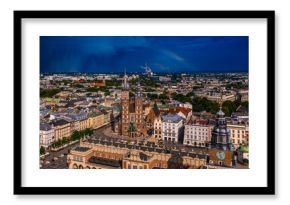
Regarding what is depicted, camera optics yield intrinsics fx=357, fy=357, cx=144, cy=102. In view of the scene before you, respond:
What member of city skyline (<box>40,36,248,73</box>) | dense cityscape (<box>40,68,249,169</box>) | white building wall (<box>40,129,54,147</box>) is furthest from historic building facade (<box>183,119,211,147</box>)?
white building wall (<box>40,129,54,147</box>)

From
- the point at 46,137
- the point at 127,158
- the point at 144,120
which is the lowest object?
the point at 127,158

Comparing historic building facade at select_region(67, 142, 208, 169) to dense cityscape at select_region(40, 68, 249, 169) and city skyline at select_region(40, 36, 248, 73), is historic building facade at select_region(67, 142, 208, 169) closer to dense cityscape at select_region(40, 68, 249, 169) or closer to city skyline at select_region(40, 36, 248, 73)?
dense cityscape at select_region(40, 68, 249, 169)

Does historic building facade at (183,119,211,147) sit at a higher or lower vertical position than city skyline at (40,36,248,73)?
lower

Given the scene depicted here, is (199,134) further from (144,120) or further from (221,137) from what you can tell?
(144,120)

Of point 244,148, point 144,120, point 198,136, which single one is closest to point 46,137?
point 144,120

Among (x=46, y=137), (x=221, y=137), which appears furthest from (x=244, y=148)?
(x=46, y=137)

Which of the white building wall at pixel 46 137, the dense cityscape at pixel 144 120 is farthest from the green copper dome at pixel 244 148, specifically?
the white building wall at pixel 46 137

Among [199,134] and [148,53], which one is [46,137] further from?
[199,134]

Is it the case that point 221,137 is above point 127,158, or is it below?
above
